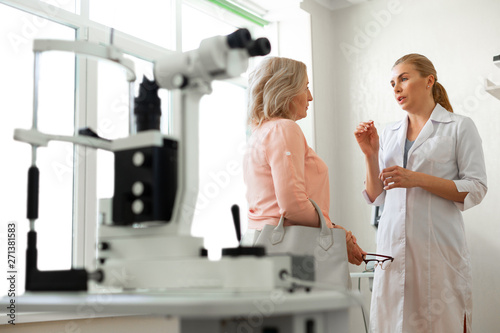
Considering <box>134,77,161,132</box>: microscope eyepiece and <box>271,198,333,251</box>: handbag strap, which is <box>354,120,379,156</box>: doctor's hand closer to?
<box>271,198,333,251</box>: handbag strap

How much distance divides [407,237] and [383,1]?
7.51 ft

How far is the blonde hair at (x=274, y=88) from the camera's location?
1754 mm

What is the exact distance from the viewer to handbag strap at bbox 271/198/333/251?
1.60 metres

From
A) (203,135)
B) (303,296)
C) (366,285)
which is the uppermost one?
(203,135)

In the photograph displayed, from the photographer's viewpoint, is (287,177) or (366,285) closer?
(287,177)

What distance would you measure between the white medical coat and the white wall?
1.30 meters

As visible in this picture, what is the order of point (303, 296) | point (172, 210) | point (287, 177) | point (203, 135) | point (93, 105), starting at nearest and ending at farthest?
point (303, 296), point (172, 210), point (287, 177), point (93, 105), point (203, 135)

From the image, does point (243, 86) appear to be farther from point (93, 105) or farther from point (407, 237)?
point (407, 237)

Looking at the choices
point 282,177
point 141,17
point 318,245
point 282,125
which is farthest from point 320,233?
point 141,17

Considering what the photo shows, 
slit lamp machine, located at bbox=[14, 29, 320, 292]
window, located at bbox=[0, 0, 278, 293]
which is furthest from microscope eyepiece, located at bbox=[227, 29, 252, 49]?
window, located at bbox=[0, 0, 278, 293]

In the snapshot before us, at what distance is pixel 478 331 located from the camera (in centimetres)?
321

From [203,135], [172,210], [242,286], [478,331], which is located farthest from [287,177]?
[478,331]

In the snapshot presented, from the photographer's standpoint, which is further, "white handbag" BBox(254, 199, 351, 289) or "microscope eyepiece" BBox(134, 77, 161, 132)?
"white handbag" BBox(254, 199, 351, 289)

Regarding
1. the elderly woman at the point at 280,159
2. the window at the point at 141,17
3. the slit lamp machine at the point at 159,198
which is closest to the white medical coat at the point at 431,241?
the elderly woman at the point at 280,159
